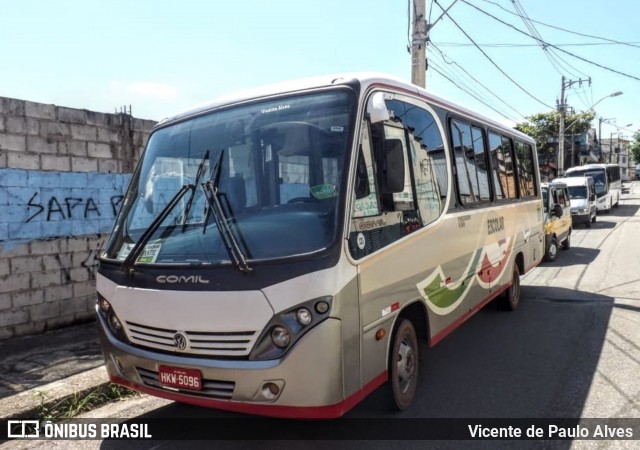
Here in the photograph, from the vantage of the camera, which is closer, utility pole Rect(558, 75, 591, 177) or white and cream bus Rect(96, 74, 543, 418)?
white and cream bus Rect(96, 74, 543, 418)

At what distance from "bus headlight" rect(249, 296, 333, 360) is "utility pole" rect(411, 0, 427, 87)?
9.17 metres

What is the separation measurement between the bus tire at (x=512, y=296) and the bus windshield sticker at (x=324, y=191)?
493 centimetres

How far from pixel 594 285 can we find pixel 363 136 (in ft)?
25.0

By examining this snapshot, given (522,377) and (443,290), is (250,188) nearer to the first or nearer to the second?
(443,290)

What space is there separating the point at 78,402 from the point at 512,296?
5.90m

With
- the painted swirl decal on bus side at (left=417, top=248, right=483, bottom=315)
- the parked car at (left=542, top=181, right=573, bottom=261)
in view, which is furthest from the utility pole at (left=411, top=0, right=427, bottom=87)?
the painted swirl decal on bus side at (left=417, top=248, right=483, bottom=315)

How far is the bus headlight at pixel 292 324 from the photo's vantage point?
9.33 feet

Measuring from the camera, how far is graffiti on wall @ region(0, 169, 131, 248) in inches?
232

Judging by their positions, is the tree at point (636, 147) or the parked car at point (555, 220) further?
the tree at point (636, 147)

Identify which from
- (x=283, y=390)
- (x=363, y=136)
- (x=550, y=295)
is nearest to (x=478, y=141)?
(x=363, y=136)

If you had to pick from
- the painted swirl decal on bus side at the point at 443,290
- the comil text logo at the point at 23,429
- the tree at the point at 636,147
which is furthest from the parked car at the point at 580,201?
the tree at the point at 636,147

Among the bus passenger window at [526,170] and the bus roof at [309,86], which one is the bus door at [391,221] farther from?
the bus passenger window at [526,170]

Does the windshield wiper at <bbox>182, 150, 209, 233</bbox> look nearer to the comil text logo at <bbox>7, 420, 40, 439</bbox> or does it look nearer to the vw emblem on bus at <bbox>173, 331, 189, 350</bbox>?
the vw emblem on bus at <bbox>173, 331, 189, 350</bbox>

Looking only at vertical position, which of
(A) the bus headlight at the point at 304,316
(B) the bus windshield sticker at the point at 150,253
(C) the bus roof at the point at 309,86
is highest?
(C) the bus roof at the point at 309,86
